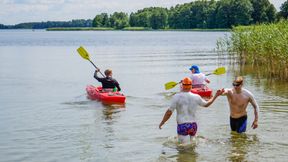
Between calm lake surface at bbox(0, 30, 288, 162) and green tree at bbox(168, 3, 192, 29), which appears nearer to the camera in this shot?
calm lake surface at bbox(0, 30, 288, 162)

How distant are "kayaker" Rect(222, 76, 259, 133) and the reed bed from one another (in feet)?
34.0

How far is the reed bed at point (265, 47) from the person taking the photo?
2168cm

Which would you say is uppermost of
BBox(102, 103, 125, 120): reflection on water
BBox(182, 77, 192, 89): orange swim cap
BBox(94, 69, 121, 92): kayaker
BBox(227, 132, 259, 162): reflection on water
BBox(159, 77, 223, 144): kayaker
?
BBox(182, 77, 192, 89): orange swim cap

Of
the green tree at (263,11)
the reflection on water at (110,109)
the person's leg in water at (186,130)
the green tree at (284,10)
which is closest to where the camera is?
the person's leg in water at (186,130)

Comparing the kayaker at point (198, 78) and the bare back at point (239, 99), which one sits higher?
the bare back at point (239, 99)

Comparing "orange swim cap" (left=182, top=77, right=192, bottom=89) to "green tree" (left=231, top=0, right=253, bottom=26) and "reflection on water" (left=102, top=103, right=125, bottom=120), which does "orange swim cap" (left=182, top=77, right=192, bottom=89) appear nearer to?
"reflection on water" (left=102, top=103, right=125, bottom=120)

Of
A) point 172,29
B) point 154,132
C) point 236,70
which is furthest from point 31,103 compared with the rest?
point 172,29

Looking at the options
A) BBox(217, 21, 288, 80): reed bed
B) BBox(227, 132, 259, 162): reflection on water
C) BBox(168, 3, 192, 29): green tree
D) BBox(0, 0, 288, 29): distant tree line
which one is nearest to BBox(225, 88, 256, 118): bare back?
BBox(227, 132, 259, 162): reflection on water

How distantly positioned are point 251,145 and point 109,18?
184 metres

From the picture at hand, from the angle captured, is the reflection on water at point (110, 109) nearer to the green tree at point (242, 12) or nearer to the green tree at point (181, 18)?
the green tree at point (242, 12)

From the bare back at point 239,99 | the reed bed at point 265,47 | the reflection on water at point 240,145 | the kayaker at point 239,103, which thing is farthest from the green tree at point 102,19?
the bare back at point 239,99

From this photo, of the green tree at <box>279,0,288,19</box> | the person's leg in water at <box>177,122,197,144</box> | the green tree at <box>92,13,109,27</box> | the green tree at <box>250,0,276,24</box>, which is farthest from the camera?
the green tree at <box>92,13,109,27</box>

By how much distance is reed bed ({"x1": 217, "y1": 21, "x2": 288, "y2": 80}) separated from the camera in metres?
21.7

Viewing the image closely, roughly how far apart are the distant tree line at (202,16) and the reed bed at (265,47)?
2278 inches
